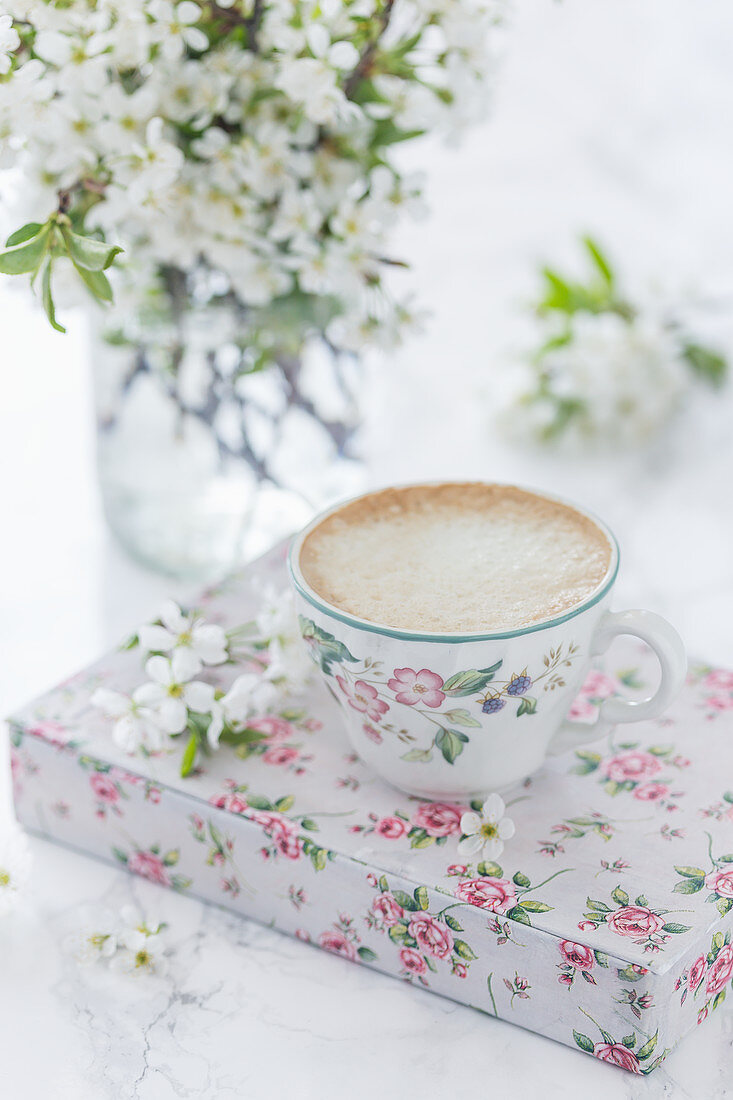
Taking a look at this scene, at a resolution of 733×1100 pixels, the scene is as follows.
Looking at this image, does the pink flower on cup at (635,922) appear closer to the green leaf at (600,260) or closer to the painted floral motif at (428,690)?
the painted floral motif at (428,690)

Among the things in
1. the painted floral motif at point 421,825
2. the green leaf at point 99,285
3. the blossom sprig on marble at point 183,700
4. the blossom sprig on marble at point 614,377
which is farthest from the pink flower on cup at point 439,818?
the blossom sprig on marble at point 614,377

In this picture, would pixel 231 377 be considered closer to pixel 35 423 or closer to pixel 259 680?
pixel 259 680

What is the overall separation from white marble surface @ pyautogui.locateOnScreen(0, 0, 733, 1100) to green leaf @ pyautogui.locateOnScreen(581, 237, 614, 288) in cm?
10

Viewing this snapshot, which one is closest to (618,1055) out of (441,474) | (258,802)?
(258,802)

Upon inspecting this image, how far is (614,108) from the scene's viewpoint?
1747 millimetres

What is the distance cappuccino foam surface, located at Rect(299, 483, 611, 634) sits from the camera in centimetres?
60

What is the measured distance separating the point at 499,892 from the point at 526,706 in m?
0.09

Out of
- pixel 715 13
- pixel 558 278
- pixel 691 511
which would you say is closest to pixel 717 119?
pixel 715 13

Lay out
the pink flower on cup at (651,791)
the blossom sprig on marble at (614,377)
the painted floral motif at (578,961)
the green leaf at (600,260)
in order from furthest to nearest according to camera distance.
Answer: the green leaf at (600,260)
the blossom sprig on marble at (614,377)
the pink flower on cup at (651,791)
the painted floral motif at (578,961)

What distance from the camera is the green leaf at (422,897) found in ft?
1.94

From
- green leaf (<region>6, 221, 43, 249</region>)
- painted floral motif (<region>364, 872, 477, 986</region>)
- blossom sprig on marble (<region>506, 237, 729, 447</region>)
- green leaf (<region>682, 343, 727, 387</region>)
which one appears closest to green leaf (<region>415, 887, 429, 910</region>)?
painted floral motif (<region>364, 872, 477, 986</region>)

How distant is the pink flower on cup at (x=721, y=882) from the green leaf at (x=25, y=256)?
1.40ft

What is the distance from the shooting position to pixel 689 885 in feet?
1.95

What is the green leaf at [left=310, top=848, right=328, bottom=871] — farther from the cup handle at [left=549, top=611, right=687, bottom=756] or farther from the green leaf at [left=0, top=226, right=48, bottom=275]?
the green leaf at [left=0, top=226, right=48, bottom=275]
